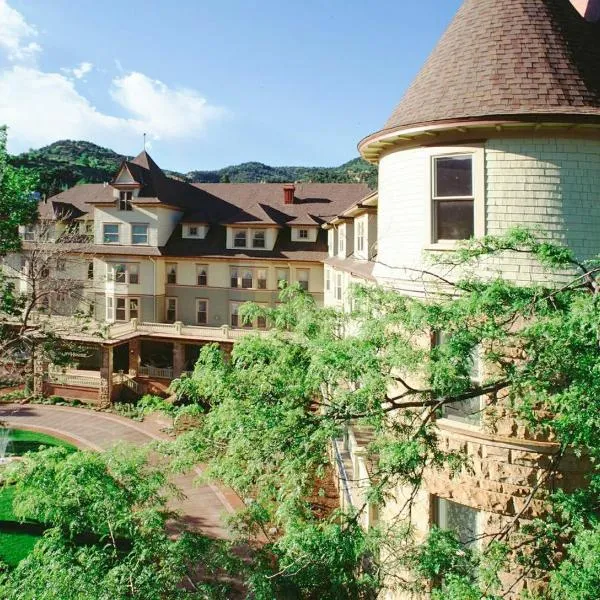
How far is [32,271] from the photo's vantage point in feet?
63.7

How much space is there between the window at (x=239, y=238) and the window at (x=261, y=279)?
8.43 feet

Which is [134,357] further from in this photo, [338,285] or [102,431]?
[338,285]

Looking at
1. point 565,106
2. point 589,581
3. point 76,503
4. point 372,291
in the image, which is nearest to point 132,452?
point 76,503

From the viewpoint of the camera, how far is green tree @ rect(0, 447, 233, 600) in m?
5.71

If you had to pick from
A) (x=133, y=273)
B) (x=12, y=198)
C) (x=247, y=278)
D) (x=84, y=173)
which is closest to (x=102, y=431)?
(x=133, y=273)

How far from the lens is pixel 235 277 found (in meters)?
35.6

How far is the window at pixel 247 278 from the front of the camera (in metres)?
35.4

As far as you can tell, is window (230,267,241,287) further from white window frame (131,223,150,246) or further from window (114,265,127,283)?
window (114,265,127,283)

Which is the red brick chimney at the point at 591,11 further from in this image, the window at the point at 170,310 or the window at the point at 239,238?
the window at the point at 170,310

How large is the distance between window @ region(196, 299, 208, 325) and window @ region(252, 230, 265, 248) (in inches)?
222

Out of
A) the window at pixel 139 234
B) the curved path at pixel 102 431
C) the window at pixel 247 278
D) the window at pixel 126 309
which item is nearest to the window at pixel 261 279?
the window at pixel 247 278

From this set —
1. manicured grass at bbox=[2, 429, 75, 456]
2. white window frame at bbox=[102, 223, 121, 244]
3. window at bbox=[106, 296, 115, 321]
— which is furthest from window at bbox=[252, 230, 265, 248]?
manicured grass at bbox=[2, 429, 75, 456]

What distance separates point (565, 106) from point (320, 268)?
87.2ft

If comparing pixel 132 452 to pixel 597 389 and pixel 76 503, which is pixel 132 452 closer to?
pixel 76 503
